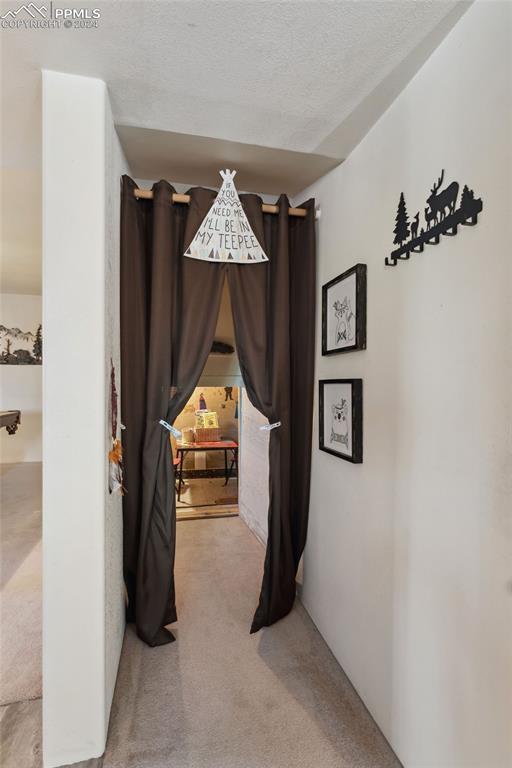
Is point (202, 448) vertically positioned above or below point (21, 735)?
above

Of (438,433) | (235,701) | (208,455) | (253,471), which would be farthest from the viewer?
(208,455)

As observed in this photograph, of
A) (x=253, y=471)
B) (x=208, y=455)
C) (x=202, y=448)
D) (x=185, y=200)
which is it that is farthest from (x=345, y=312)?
(x=208, y=455)

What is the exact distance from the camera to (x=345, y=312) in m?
1.77

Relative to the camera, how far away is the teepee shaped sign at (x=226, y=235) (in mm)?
1915

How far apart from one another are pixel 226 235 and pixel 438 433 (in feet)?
4.61

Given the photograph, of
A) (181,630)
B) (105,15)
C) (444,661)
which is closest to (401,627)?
(444,661)

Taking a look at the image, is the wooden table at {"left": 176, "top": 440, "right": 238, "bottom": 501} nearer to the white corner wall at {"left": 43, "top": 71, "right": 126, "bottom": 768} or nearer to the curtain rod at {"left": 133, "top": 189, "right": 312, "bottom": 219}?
the white corner wall at {"left": 43, "top": 71, "right": 126, "bottom": 768}

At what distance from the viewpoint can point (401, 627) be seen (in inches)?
53.5

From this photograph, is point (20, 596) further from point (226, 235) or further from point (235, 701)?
point (226, 235)

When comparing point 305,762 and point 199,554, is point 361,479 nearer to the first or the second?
point 305,762

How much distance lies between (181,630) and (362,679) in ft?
3.19

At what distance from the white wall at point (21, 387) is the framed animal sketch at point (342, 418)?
16.0 feet

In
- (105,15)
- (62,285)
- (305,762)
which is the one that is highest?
(105,15)

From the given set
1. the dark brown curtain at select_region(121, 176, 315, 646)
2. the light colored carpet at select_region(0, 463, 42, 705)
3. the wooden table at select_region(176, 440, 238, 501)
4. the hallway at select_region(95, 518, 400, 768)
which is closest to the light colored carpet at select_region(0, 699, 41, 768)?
the light colored carpet at select_region(0, 463, 42, 705)
